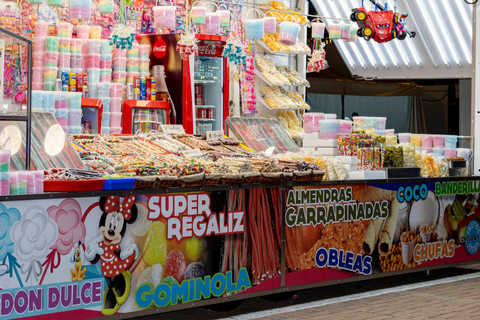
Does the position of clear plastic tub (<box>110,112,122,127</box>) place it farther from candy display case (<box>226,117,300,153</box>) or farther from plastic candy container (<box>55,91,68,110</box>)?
plastic candy container (<box>55,91,68,110</box>)

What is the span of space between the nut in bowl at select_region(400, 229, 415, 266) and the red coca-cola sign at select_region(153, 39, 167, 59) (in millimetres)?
→ 4132

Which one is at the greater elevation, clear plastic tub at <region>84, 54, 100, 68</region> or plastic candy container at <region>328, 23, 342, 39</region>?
plastic candy container at <region>328, 23, 342, 39</region>

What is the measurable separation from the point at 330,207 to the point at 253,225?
3.09 ft

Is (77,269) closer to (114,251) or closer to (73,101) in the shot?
(114,251)

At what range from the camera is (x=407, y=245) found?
22.2 ft

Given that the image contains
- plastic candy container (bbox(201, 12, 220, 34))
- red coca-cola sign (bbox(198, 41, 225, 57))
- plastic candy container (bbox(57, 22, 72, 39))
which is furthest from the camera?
red coca-cola sign (bbox(198, 41, 225, 57))

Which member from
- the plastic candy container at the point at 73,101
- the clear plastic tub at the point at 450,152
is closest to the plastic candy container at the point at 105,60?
the plastic candy container at the point at 73,101

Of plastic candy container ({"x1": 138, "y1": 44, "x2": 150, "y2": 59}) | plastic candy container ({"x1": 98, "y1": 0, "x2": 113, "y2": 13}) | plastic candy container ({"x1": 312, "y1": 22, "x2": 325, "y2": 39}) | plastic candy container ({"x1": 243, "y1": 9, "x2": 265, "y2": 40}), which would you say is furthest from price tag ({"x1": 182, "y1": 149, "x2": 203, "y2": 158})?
plastic candy container ({"x1": 312, "y1": 22, "x2": 325, "y2": 39})

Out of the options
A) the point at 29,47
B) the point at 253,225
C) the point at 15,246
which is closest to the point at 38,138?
the point at 29,47

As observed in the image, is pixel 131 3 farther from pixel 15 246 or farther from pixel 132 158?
pixel 15 246

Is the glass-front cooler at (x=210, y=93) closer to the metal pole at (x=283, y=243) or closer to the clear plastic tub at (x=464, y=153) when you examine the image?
the clear plastic tub at (x=464, y=153)

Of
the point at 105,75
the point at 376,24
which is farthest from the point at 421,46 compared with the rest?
the point at 105,75

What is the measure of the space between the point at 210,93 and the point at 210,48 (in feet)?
2.23

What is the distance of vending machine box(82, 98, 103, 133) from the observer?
7605mm
